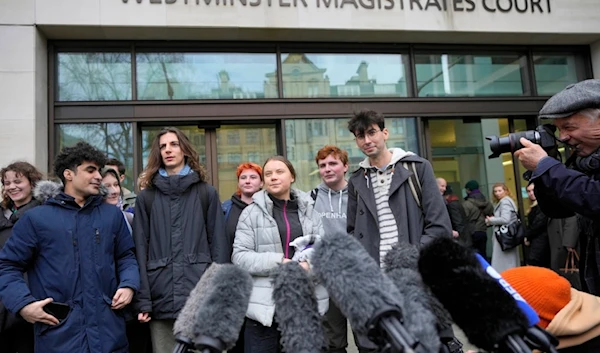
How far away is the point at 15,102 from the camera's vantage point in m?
6.64

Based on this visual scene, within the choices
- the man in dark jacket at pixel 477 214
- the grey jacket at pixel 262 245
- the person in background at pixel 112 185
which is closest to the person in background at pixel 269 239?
the grey jacket at pixel 262 245

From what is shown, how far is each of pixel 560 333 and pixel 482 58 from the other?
7.39 meters

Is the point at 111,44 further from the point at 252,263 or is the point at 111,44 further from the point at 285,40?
the point at 252,263

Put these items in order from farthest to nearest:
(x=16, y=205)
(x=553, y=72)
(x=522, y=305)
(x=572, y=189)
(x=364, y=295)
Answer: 1. (x=553, y=72)
2. (x=16, y=205)
3. (x=572, y=189)
4. (x=522, y=305)
5. (x=364, y=295)

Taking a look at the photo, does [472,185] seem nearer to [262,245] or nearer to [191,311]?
[262,245]

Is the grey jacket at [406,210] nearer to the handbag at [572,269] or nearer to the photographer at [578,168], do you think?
the photographer at [578,168]

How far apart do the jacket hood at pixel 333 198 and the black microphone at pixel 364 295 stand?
9.36 feet

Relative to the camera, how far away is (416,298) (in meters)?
1.65

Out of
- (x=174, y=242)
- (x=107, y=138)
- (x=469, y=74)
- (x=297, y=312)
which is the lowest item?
(x=297, y=312)

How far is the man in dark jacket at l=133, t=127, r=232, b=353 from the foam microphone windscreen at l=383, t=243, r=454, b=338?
2.03 metres

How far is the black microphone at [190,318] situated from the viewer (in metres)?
1.70

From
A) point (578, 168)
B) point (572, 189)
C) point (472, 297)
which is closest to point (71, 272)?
point (472, 297)

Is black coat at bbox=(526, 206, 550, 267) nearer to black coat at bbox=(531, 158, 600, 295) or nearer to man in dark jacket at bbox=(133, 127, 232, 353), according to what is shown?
black coat at bbox=(531, 158, 600, 295)

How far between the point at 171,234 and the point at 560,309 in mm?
2568
